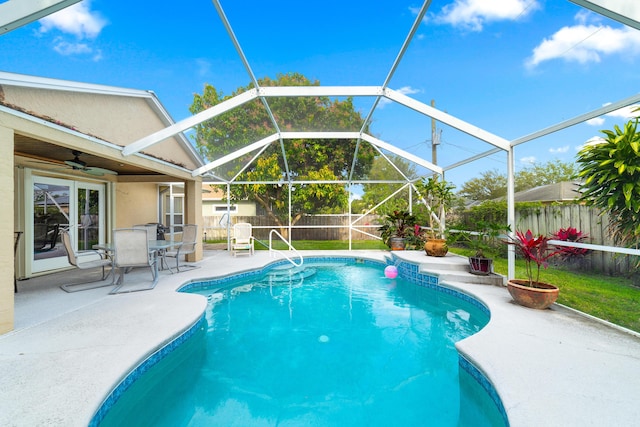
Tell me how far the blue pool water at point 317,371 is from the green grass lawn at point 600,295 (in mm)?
1604

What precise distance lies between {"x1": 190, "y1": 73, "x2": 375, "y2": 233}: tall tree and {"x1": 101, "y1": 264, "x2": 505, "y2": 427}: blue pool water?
478 centimetres

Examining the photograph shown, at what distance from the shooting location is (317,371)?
11.0 ft

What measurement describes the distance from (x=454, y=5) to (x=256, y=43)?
3.21 m

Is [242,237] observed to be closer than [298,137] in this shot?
No

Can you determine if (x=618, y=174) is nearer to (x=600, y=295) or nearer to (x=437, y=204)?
(x=600, y=295)

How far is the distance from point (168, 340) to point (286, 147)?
9.15 meters

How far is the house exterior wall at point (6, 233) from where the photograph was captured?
333 cm

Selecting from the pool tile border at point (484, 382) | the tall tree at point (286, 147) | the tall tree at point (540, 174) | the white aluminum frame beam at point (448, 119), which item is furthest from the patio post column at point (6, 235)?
the tall tree at point (540, 174)

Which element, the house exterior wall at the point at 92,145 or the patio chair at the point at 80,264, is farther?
the patio chair at the point at 80,264

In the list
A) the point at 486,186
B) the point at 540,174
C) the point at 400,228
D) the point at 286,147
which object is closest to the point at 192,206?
the point at 286,147

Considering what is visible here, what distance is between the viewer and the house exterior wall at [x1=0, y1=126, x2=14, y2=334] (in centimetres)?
333

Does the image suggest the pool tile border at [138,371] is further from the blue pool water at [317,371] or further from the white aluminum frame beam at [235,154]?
the white aluminum frame beam at [235,154]

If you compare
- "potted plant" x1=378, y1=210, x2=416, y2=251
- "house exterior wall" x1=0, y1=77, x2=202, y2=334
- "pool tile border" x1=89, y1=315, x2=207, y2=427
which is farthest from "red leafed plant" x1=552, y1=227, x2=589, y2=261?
"house exterior wall" x1=0, y1=77, x2=202, y2=334

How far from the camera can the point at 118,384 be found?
2.47 m
